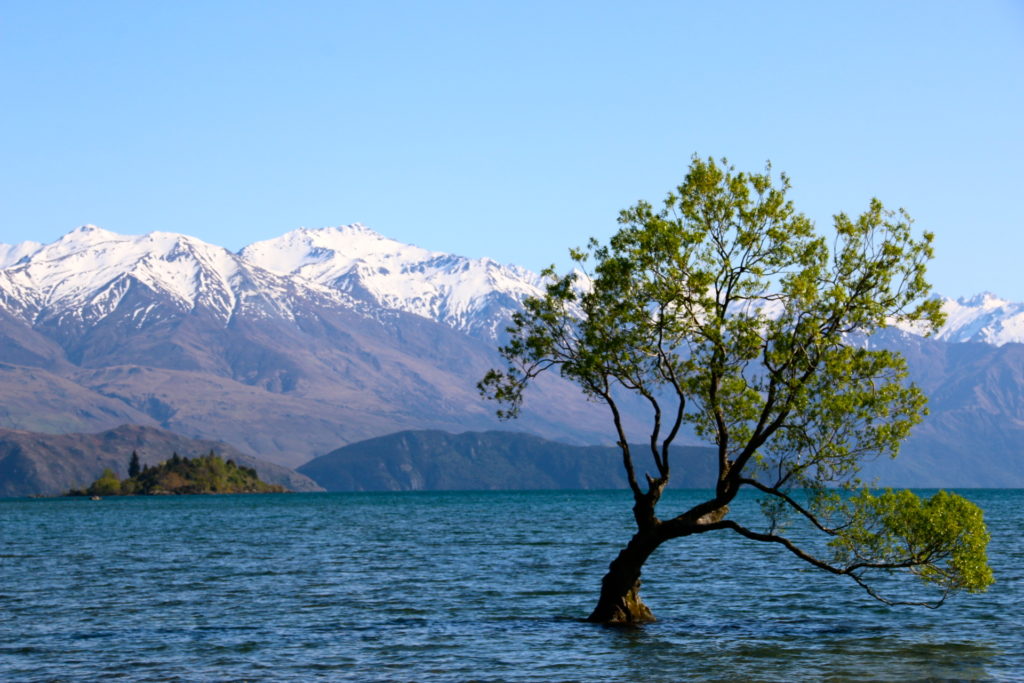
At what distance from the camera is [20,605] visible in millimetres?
68062

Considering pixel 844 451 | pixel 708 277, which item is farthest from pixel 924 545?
pixel 708 277

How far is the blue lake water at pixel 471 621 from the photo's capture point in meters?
47.0

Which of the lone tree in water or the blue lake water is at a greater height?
the lone tree in water

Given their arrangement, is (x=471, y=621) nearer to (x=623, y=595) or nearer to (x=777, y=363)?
(x=623, y=595)

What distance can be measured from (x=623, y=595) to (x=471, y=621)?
8272 mm

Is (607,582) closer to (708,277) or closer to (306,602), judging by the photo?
(708,277)

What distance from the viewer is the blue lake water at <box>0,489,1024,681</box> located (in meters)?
47.0

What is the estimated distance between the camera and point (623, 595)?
184 feet

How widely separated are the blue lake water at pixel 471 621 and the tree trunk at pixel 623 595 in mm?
986

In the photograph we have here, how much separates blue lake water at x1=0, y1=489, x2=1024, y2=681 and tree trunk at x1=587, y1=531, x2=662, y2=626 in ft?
3.23

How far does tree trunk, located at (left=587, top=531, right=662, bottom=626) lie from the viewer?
54.3m

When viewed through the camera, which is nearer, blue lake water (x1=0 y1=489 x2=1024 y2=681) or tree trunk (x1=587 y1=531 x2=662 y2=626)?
blue lake water (x1=0 y1=489 x2=1024 y2=681)

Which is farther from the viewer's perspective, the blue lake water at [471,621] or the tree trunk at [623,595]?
the tree trunk at [623,595]

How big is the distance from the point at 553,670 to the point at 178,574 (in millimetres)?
48049
